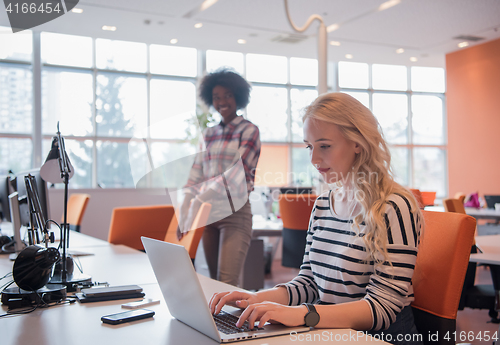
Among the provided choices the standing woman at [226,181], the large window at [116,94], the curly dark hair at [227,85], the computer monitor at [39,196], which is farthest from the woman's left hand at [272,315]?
the large window at [116,94]

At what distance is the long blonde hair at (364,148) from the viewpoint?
1212 millimetres

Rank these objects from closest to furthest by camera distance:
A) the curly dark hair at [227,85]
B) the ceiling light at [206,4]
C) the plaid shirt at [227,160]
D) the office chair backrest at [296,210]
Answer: the plaid shirt at [227,160] < the curly dark hair at [227,85] < the office chair backrest at [296,210] < the ceiling light at [206,4]

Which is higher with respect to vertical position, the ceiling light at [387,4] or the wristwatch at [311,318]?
the ceiling light at [387,4]

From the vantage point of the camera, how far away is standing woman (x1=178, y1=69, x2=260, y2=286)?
1972 millimetres

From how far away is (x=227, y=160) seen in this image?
82.4 inches

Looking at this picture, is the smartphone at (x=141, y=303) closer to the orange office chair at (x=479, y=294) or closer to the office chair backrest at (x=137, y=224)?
the office chair backrest at (x=137, y=224)

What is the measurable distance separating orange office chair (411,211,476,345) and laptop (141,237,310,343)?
1.30 feet

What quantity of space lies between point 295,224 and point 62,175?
8.63ft

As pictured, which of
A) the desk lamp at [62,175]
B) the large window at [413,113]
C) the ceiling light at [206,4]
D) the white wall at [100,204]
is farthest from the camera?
the large window at [413,113]

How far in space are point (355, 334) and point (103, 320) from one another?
0.56 metres

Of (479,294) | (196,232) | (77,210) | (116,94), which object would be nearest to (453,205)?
(479,294)

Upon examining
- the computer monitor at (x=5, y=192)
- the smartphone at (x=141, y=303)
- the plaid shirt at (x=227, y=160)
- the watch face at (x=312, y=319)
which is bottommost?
the smartphone at (x=141, y=303)

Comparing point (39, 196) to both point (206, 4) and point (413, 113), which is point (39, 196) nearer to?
point (206, 4)

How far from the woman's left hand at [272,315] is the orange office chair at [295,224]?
9.26ft
